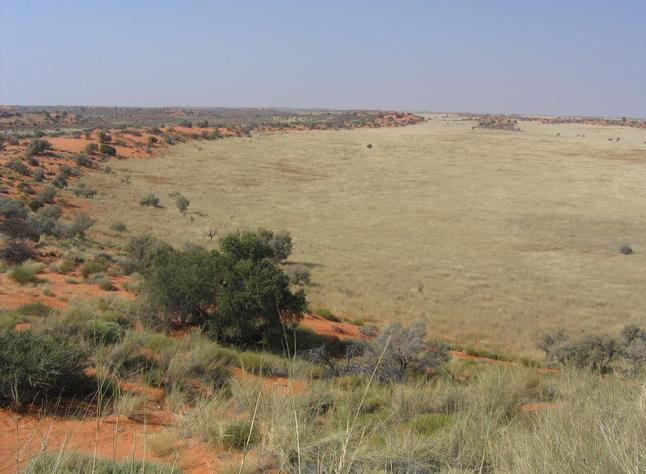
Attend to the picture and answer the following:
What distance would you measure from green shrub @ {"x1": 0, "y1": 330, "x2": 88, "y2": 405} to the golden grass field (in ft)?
39.7

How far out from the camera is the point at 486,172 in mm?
57312

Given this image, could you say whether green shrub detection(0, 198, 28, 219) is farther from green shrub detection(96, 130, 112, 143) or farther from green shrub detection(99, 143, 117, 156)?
green shrub detection(96, 130, 112, 143)

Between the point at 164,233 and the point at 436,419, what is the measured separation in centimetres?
2433

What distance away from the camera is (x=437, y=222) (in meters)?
35.3

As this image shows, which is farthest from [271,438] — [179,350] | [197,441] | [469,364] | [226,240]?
[226,240]

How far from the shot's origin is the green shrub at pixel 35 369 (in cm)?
576

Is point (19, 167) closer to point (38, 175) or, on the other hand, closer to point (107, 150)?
point (38, 175)

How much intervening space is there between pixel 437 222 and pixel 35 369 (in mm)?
31532

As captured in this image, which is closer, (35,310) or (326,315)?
(35,310)

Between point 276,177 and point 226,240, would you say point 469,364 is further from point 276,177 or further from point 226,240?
point 276,177

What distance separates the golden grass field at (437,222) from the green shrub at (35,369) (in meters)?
12.1

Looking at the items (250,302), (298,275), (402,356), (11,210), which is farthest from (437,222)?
(402,356)

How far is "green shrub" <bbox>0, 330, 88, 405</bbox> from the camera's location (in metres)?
5.76

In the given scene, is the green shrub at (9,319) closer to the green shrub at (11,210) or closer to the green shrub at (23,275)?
the green shrub at (23,275)
